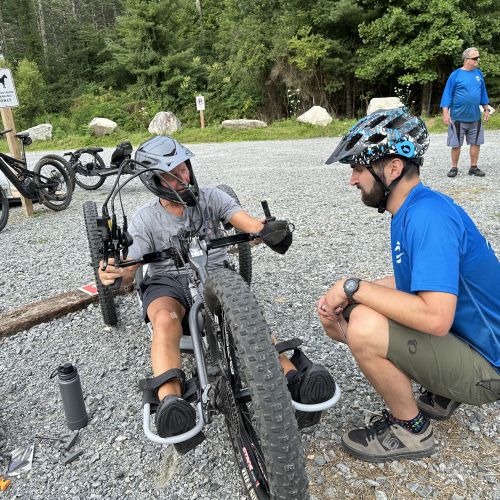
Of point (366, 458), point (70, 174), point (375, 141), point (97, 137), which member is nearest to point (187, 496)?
point (366, 458)

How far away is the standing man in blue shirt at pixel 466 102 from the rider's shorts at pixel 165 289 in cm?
596

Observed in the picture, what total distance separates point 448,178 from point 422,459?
21.0ft

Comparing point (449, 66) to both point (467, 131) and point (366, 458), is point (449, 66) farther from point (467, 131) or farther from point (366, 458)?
point (366, 458)

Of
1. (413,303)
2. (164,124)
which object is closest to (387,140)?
(413,303)

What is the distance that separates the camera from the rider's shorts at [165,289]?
2.64 metres

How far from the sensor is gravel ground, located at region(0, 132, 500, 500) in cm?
205

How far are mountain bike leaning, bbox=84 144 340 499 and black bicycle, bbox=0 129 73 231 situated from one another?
529 cm

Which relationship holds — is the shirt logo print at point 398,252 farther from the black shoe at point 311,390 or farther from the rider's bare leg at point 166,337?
the rider's bare leg at point 166,337

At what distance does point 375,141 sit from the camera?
6.66 ft

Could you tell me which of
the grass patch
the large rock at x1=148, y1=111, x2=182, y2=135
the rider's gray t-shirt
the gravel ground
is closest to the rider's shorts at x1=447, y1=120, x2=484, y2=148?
the gravel ground

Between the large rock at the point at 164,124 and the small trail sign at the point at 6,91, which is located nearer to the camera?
the small trail sign at the point at 6,91

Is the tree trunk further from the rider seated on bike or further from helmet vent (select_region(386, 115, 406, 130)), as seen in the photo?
helmet vent (select_region(386, 115, 406, 130))

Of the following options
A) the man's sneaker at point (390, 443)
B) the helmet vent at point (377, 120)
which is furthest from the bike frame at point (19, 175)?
the man's sneaker at point (390, 443)

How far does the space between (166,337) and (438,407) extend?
140cm
